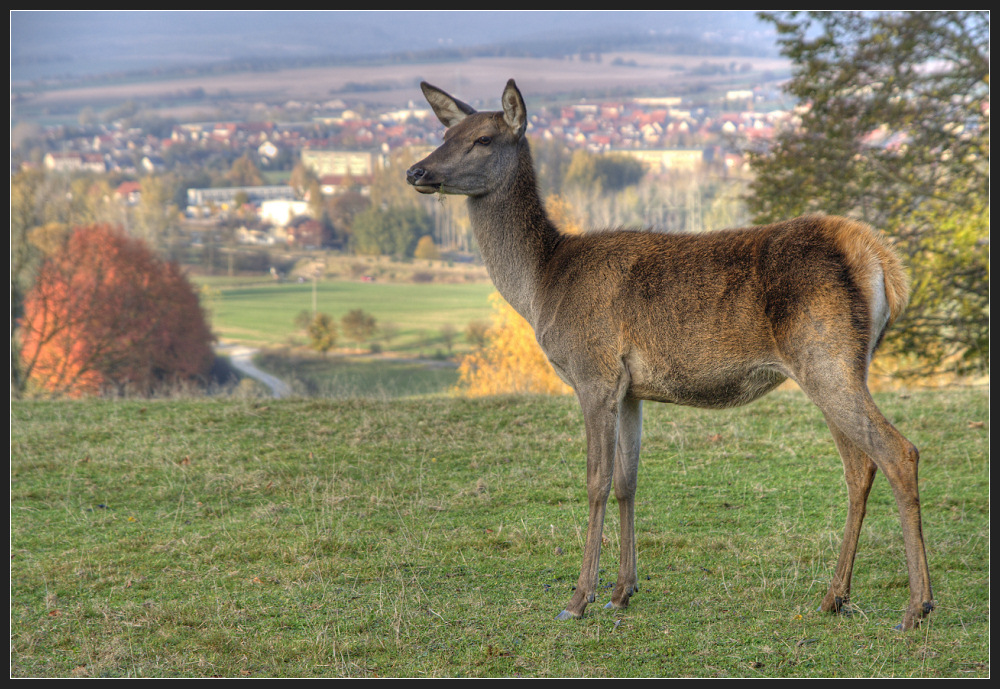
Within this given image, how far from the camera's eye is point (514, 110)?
5.80m

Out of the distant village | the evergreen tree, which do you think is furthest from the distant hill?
the evergreen tree

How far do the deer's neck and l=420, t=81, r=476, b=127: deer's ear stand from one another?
0.54m

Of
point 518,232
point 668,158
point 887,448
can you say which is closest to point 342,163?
point 668,158

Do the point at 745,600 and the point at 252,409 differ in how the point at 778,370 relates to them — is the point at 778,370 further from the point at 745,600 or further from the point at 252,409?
the point at 252,409

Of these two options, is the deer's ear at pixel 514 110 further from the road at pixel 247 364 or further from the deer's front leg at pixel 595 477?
the road at pixel 247 364

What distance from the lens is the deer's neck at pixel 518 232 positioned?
19.9 ft

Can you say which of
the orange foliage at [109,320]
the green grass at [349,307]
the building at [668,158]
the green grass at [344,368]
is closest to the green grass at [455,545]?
the orange foliage at [109,320]

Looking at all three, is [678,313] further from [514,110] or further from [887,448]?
[514,110]

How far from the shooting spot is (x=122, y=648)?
5.17m

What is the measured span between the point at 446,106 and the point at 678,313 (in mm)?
2367

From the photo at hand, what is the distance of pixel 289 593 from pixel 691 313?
345 cm

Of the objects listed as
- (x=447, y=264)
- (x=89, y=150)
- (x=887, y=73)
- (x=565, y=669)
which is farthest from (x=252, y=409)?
(x=89, y=150)

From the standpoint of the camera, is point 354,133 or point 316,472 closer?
point 316,472

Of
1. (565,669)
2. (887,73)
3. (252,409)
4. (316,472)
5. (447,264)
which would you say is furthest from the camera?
(447,264)
